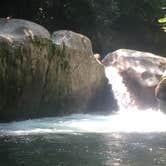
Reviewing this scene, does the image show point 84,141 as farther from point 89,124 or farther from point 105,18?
point 105,18

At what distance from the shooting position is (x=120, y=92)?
2209 centimetres

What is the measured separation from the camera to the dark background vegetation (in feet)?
79.7

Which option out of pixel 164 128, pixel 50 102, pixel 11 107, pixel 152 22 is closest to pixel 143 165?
pixel 164 128

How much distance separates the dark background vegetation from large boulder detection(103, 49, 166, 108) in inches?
123

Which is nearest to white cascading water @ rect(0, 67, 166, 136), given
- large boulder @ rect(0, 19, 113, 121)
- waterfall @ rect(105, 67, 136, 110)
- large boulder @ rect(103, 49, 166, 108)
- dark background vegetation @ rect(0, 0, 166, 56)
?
waterfall @ rect(105, 67, 136, 110)

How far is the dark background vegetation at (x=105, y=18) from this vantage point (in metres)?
24.3

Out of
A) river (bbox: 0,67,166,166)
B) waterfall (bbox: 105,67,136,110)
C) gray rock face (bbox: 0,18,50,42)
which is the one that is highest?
gray rock face (bbox: 0,18,50,42)

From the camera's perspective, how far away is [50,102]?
1873cm

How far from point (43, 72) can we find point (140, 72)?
486cm

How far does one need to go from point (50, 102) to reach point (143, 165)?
7.98 m

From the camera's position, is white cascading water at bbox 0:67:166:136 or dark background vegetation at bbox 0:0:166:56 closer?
white cascading water at bbox 0:67:166:136

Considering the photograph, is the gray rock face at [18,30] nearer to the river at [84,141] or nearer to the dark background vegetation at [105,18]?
the river at [84,141]

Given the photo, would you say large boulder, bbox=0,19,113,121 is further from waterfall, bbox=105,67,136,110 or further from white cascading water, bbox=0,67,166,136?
waterfall, bbox=105,67,136,110

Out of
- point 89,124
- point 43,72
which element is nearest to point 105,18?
point 43,72
